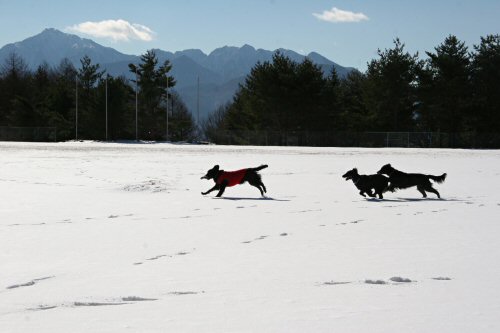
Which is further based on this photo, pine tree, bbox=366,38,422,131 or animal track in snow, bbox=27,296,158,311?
pine tree, bbox=366,38,422,131

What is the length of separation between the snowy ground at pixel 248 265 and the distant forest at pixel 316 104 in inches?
1790

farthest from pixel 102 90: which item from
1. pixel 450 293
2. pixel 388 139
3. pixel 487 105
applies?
pixel 450 293

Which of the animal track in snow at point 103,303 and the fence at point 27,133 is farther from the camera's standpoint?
the fence at point 27,133

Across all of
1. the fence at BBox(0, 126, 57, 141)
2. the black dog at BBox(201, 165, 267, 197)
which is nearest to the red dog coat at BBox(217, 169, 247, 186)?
the black dog at BBox(201, 165, 267, 197)

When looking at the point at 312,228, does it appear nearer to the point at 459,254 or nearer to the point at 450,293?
the point at 459,254

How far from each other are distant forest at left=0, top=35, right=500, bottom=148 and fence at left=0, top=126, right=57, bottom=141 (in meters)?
1.19

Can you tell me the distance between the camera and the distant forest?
55375 millimetres

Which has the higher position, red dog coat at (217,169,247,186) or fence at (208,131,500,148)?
fence at (208,131,500,148)

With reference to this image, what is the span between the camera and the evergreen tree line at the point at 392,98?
2170 inches

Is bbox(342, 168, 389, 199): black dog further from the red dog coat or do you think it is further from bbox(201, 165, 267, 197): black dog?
the red dog coat

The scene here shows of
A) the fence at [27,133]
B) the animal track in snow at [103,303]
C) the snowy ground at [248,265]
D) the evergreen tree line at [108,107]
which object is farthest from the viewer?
the fence at [27,133]

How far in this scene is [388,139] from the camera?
187ft

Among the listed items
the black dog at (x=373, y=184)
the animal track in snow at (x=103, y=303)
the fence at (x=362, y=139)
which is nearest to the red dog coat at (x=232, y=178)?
the black dog at (x=373, y=184)

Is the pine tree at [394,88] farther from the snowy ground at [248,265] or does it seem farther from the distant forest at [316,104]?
the snowy ground at [248,265]
